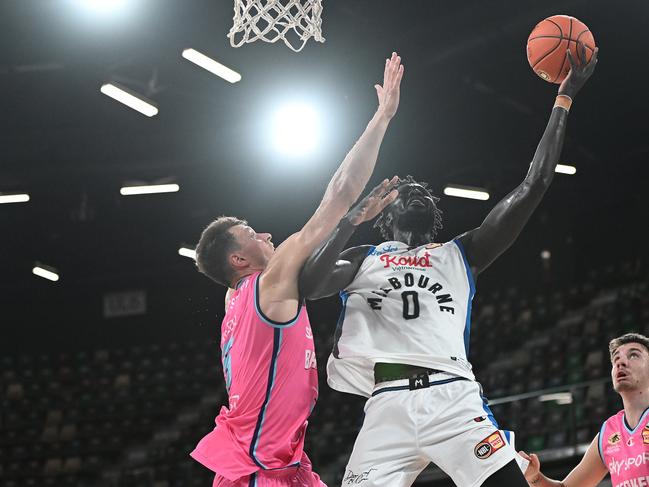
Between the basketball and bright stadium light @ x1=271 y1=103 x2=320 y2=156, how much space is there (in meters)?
8.35

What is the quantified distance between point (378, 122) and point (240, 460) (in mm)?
1470

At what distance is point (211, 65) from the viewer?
479 inches

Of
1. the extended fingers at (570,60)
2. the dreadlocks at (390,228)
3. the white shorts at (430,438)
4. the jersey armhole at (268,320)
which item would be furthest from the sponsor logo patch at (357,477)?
the extended fingers at (570,60)

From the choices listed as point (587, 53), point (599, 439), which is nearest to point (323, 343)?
point (599, 439)

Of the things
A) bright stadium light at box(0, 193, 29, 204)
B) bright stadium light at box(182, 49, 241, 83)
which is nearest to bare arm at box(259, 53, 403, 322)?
bright stadium light at box(182, 49, 241, 83)

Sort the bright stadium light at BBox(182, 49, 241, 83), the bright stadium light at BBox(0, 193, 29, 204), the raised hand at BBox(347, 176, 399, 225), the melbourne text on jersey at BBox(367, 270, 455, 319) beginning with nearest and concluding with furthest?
1. the raised hand at BBox(347, 176, 399, 225)
2. the melbourne text on jersey at BBox(367, 270, 455, 319)
3. the bright stadium light at BBox(182, 49, 241, 83)
4. the bright stadium light at BBox(0, 193, 29, 204)

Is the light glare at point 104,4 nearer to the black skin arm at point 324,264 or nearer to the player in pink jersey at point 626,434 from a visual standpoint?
the player in pink jersey at point 626,434

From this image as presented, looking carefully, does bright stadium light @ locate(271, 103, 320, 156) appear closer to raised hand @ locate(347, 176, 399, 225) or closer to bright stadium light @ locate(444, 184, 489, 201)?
bright stadium light @ locate(444, 184, 489, 201)

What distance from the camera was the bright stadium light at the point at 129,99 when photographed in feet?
42.0

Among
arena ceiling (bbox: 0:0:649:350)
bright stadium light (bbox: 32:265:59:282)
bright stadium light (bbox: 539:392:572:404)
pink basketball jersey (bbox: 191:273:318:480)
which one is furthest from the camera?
bright stadium light (bbox: 32:265:59:282)

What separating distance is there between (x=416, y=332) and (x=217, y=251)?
94 cm

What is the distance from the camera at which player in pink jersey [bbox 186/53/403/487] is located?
3.82 m

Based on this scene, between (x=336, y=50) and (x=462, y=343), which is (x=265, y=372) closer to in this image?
(x=462, y=343)

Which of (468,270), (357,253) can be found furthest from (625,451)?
(357,253)
